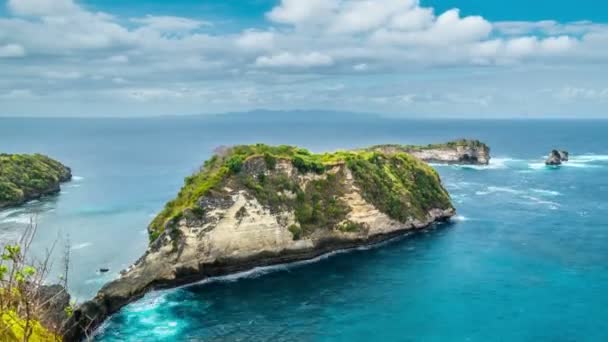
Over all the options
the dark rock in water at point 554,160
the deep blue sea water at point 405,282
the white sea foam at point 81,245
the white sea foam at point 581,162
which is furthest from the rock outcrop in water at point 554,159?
the white sea foam at point 81,245

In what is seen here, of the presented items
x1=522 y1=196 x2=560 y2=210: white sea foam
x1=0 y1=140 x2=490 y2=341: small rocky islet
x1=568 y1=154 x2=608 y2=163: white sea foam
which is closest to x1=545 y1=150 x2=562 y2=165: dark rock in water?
x1=568 y1=154 x2=608 y2=163: white sea foam

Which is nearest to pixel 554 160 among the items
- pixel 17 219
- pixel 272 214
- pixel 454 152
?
pixel 454 152

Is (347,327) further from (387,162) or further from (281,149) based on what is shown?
(387,162)

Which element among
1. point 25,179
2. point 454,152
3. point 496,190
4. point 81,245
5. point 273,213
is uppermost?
point 454,152

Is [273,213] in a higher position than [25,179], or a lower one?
lower

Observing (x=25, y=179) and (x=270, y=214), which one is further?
(x=25, y=179)

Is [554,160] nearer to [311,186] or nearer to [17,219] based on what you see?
[311,186]

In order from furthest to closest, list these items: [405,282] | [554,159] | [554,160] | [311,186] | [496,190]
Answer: [554,159], [554,160], [496,190], [311,186], [405,282]
